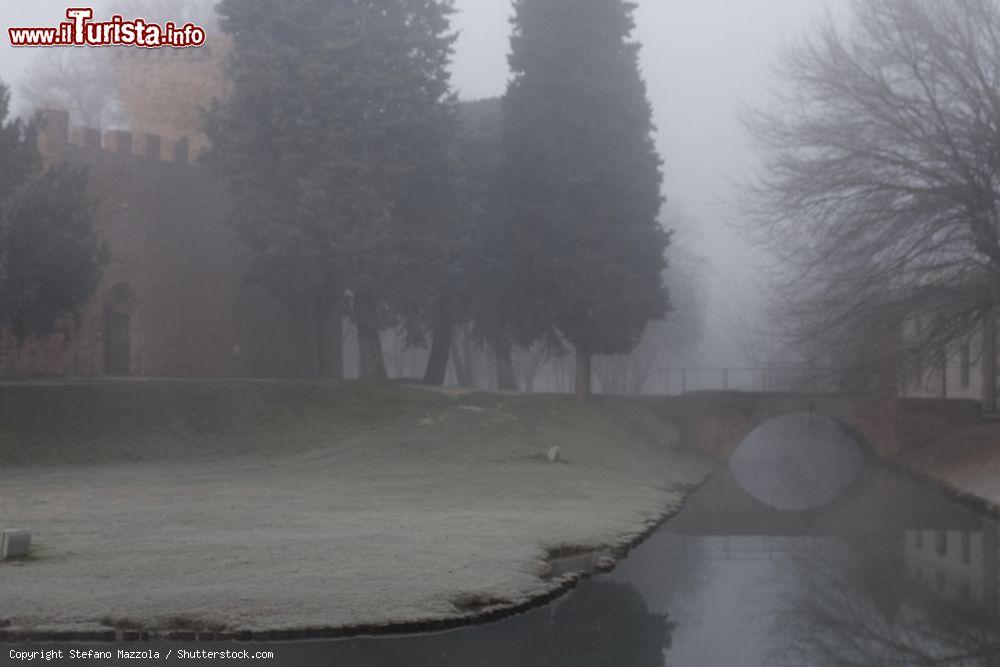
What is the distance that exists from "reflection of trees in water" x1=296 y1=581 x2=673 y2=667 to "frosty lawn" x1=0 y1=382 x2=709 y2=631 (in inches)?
14.5

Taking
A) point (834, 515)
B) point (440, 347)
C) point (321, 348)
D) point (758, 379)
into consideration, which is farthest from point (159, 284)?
point (758, 379)

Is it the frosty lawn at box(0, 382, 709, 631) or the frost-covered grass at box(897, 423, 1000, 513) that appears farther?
the frost-covered grass at box(897, 423, 1000, 513)

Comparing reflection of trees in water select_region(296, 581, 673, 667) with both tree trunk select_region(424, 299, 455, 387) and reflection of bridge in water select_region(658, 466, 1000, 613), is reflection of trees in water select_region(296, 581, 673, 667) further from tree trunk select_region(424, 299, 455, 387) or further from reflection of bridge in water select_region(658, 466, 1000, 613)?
tree trunk select_region(424, 299, 455, 387)

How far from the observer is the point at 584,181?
3469cm

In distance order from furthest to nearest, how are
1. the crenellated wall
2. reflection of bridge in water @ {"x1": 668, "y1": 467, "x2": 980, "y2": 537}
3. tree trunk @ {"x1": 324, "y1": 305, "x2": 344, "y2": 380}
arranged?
1. tree trunk @ {"x1": 324, "y1": 305, "x2": 344, "y2": 380}
2. the crenellated wall
3. reflection of bridge in water @ {"x1": 668, "y1": 467, "x2": 980, "y2": 537}

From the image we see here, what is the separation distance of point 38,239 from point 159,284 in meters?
10.1

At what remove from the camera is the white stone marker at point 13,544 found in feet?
44.8

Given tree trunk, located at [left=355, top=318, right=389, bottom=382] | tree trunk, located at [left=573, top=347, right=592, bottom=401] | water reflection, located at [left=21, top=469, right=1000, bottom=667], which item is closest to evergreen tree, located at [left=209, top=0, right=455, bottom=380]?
tree trunk, located at [left=355, top=318, right=389, bottom=382]

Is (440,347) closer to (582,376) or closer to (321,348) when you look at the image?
(321,348)

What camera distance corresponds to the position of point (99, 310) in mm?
35188

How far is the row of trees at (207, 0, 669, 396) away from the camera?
1297 inches

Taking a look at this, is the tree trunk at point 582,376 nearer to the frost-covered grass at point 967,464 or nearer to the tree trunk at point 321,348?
the tree trunk at point 321,348

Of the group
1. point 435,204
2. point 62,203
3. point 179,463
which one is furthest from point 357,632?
point 435,204

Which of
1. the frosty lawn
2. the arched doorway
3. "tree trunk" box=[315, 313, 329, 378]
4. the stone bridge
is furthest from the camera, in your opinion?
"tree trunk" box=[315, 313, 329, 378]
